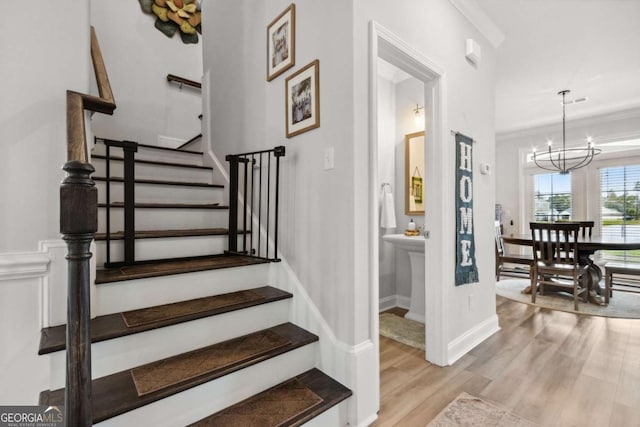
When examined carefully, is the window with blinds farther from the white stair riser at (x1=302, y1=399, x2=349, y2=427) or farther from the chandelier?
the white stair riser at (x1=302, y1=399, x2=349, y2=427)

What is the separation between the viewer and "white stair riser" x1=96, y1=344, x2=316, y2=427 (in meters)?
1.21

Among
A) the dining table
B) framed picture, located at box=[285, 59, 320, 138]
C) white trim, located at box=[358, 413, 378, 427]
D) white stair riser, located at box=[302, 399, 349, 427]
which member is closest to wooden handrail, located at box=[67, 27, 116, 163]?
framed picture, located at box=[285, 59, 320, 138]

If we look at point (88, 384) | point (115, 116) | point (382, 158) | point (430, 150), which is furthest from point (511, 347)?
point (115, 116)

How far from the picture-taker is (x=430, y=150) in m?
2.24

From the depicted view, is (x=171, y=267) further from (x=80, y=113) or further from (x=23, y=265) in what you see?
(x=80, y=113)

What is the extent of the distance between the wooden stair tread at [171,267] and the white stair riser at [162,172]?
1.20 metres

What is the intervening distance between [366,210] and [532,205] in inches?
241

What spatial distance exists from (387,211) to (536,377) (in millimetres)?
1932

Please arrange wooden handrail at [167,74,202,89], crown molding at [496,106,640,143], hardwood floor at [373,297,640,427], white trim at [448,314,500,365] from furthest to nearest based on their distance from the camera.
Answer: crown molding at [496,106,640,143] < wooden handrail at [167,74,202,89] < white trim at [448,314,500,365] < hardwood floor at [373,297,640,427]

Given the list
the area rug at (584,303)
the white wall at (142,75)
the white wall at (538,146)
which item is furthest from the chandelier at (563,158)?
the white wall at (142,75)

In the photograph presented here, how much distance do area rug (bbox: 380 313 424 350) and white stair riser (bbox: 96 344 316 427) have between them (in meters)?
1.20

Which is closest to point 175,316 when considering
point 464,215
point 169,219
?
point 169,219

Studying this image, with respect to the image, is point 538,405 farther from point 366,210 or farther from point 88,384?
point 88,384

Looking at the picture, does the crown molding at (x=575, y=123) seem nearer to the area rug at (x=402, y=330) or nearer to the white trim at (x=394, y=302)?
the white trim at (x=394, y=302)
